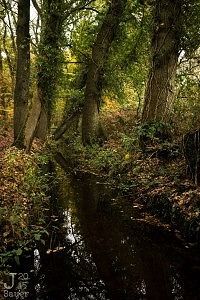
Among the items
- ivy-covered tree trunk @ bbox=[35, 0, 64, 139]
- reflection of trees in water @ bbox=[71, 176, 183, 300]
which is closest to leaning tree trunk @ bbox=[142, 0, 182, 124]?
ivy-covered tree trunk @ bbox=[35, 0, 64, 139]

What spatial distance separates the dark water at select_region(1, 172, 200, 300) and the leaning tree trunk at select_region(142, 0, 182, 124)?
4383 millimetres

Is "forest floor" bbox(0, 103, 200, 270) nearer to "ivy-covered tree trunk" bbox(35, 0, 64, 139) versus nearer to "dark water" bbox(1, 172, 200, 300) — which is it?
"dark water" bbox(1, 172, 200, 300)

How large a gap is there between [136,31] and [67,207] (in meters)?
12.2

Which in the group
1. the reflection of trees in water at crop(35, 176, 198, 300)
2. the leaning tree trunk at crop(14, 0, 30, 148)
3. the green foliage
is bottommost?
the reflection of trees in water at crop(35, 176, 198, 300)

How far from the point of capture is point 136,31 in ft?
59.2

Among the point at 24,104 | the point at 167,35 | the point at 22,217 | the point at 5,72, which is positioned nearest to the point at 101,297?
the point at 22,217

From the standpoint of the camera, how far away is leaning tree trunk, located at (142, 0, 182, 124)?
11070 millimetres

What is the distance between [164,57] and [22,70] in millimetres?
5049

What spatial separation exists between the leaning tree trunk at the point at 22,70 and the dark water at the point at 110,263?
6.11 metres

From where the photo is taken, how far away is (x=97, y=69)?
1731 cm

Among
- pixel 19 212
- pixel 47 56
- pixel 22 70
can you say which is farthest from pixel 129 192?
pixel 47 56

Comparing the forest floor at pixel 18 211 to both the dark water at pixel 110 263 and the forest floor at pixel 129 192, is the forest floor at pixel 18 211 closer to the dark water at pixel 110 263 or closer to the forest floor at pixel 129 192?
the forest floor at pixel 129 192

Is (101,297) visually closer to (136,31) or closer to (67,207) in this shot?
(67,207)

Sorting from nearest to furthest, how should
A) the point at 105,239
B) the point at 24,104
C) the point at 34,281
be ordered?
the point at 34,281
the point at 105,239
the point at 24,104
